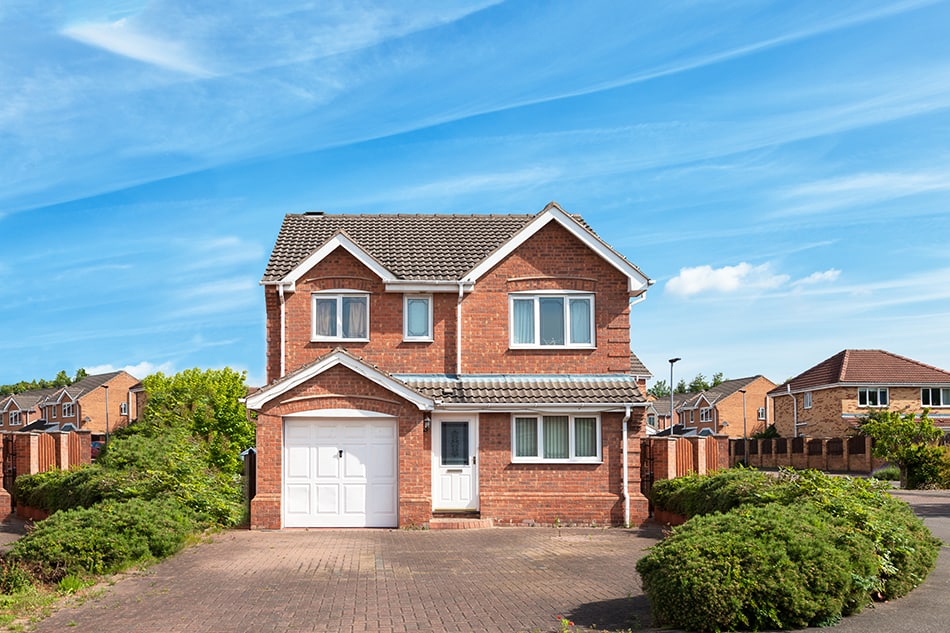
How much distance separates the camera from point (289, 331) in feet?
78.3

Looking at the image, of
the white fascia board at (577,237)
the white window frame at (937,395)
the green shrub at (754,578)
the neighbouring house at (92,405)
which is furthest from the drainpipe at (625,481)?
the neighbouring house at (92,405)

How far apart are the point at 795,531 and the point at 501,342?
13.4 metres

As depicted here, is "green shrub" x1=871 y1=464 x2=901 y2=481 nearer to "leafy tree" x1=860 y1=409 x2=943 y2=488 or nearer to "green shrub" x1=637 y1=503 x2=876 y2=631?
"leafy tree" x1=860 y1=409 x2=943 y2=488

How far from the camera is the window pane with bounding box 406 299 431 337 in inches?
945

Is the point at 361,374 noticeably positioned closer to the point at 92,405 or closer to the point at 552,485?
the point at 552,485

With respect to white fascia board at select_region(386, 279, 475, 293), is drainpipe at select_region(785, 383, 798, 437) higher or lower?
lower

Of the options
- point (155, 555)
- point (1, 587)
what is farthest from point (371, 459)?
point (1, 587)

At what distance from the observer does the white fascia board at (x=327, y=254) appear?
2355 cm

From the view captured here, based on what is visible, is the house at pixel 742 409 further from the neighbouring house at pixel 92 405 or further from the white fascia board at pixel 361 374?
the white fascia board at pixel 361 374

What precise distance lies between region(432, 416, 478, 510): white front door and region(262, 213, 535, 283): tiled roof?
3785 mm

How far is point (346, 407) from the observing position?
2195 centimetres

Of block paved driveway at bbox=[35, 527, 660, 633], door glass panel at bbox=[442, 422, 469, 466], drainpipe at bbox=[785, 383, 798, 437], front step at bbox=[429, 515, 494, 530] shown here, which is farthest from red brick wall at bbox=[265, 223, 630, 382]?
drainpipe at bbox=[785, 383, 798, 437]

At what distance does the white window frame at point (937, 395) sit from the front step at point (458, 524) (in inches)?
1697

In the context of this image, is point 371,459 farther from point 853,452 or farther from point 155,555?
point 853,452
